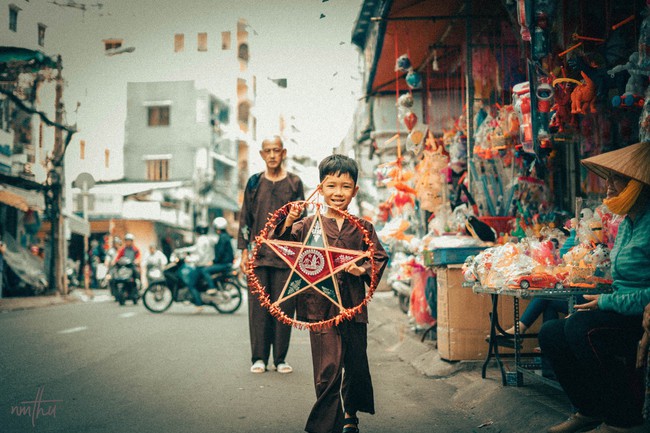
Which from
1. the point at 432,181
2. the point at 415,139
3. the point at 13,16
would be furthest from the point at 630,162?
the point at 13,16

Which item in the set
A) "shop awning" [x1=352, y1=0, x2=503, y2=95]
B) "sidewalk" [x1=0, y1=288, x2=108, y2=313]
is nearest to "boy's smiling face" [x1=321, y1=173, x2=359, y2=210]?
"shop awning" [x1=352, y1=0, x2=503, y2=95]

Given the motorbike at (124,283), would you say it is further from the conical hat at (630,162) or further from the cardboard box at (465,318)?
the conical hat at (630,162)

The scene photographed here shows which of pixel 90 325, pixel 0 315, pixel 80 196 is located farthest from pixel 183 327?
pixel 80 196

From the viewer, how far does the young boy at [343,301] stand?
11.4 ft

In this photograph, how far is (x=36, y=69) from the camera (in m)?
12.6

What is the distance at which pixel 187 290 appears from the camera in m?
12.5

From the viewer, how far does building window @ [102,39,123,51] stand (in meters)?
7.37

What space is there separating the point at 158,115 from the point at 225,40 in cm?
2353

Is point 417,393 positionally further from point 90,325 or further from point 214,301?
point 214,301

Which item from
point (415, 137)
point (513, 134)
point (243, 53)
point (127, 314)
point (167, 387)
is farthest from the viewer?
point (127, 314)

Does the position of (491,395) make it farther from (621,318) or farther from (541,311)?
(621,318)

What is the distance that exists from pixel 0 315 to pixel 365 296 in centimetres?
975

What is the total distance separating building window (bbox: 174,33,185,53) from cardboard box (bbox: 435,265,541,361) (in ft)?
13.1

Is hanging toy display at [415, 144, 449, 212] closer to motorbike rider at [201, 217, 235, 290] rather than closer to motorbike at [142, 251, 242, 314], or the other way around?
motorbike rider at [201, 217, 235, 290]
